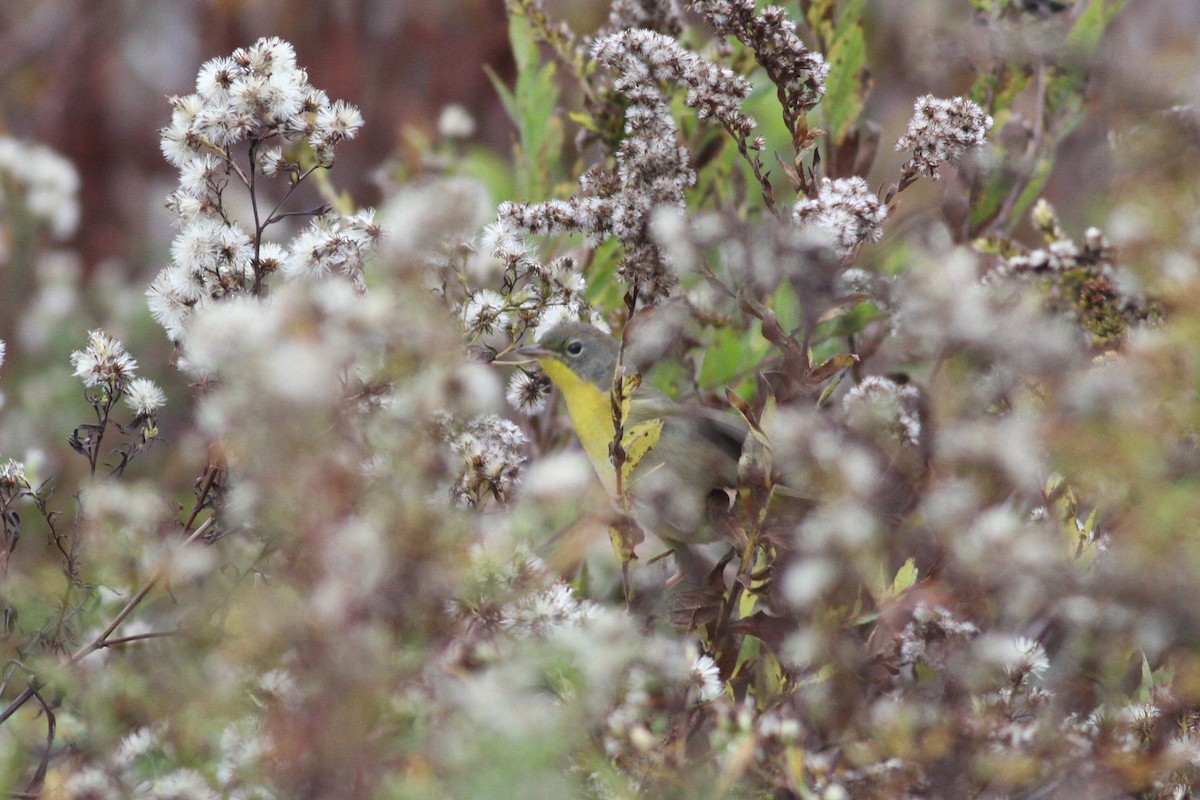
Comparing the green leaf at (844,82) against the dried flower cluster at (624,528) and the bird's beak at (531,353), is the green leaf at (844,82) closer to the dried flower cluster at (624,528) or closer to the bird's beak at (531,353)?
the dried flower cluster at (624,528)

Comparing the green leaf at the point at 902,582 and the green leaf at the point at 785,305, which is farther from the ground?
the green leaf at the point at 785,305

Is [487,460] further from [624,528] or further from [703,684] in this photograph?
[703,684]

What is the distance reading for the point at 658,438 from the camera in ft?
4.63

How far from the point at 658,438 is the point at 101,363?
1.99ft

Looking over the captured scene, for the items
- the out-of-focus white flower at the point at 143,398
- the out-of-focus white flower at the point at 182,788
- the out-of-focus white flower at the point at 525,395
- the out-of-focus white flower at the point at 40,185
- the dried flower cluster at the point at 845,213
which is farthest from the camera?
the out-of-focus white flower at the point at 40,185

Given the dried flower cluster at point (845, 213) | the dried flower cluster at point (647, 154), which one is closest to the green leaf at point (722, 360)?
the dried flower cluster at point (647, 154)

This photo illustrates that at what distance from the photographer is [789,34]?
1.22 metres

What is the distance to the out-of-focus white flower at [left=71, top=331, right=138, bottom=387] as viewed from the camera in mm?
1198

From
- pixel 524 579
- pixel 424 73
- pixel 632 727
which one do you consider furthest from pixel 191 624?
pixel 424 73

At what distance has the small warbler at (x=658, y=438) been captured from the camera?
145cm

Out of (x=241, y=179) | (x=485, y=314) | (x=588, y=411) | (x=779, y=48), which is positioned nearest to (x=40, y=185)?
(x=588, y=411)

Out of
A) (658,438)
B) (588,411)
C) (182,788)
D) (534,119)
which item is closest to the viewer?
(182,788)

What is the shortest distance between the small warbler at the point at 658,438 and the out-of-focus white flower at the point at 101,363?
0.52 m

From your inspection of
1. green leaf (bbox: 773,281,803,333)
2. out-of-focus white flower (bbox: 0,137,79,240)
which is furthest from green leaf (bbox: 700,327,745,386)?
out-of-focus white flower (bbox: 0,137,79,240)
